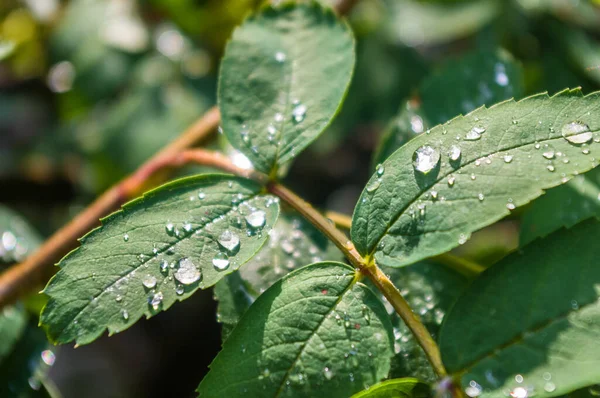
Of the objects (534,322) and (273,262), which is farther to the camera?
(273,262)

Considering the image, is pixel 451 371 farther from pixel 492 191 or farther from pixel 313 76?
pixel 313 76

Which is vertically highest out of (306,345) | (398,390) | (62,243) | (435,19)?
(62,243)

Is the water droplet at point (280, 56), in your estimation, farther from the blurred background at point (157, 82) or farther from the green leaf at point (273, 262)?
the blurred background at point (157, 82)

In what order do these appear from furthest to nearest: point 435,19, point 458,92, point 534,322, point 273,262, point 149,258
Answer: point 435,19, point 458,92, point 273,262, point 149,258, point 534,322

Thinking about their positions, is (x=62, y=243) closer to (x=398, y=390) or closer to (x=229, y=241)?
(x=229, y=241)

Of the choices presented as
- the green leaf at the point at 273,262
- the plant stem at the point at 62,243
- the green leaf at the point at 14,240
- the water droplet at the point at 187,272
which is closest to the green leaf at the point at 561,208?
the green leaf at the point at 273,262

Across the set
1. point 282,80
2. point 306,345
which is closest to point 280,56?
point 282,80
